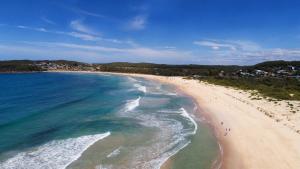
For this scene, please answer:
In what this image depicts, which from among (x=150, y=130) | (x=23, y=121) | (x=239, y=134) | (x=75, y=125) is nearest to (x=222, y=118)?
(x=239, y=134)

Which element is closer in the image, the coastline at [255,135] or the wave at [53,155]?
the wave at [53,155]

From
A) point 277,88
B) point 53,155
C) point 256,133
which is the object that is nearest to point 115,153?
point 53,155

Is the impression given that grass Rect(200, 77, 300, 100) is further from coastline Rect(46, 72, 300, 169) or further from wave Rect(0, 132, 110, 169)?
wave Rect(0, 132, 110, 169)

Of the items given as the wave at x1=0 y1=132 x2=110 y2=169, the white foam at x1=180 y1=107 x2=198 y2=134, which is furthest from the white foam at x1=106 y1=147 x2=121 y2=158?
the white foam at x1=180 y1=107 x2=198 y2=134

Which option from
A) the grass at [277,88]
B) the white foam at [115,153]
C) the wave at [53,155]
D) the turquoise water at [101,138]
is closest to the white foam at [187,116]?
the turquoise water at [101,138]

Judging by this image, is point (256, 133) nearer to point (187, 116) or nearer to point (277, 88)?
point (187, 116)

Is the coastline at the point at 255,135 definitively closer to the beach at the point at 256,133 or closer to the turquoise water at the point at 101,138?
the beach at the point at 256,133

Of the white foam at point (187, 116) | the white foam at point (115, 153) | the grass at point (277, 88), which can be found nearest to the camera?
the white foam at point (115, 153)
